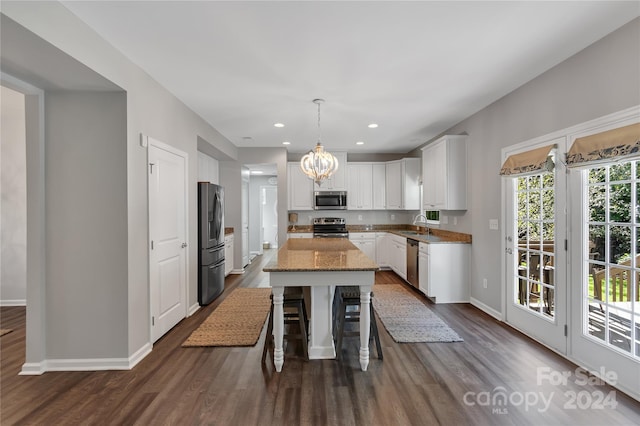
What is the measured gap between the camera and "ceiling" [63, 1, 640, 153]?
6.46ft

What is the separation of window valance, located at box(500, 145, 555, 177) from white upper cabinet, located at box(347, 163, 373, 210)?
11.2ft

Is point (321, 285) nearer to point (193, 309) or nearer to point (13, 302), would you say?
point (193, 309)

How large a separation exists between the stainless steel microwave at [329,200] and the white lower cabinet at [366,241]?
0.66 meters

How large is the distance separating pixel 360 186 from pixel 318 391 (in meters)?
4.98

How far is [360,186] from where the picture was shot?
6719 mm

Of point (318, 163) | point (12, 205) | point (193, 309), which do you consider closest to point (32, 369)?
point (193, 309)

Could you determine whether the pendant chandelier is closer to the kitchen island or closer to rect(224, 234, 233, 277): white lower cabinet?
the kitchen island

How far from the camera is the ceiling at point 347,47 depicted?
1.97m

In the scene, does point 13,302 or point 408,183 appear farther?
point 408,183

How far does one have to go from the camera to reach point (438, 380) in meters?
2.36

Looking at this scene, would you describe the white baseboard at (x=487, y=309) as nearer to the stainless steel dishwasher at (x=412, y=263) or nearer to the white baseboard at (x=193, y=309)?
the stainless steel dishwasher at (x=412, y=263)

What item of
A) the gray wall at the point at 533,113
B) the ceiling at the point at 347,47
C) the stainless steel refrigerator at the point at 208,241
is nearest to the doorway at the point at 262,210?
the stainless steel refrigerator at the point at 208,241

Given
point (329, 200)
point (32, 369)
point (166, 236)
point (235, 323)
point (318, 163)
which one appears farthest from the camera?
point (329, 200)

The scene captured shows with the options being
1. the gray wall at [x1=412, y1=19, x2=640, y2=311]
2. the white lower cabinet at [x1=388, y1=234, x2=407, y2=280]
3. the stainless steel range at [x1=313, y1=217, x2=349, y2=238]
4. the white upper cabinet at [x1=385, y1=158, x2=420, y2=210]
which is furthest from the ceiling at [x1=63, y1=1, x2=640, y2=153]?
the stainless steel range at [x1=313, y1=217, x2=349, y2=238]
